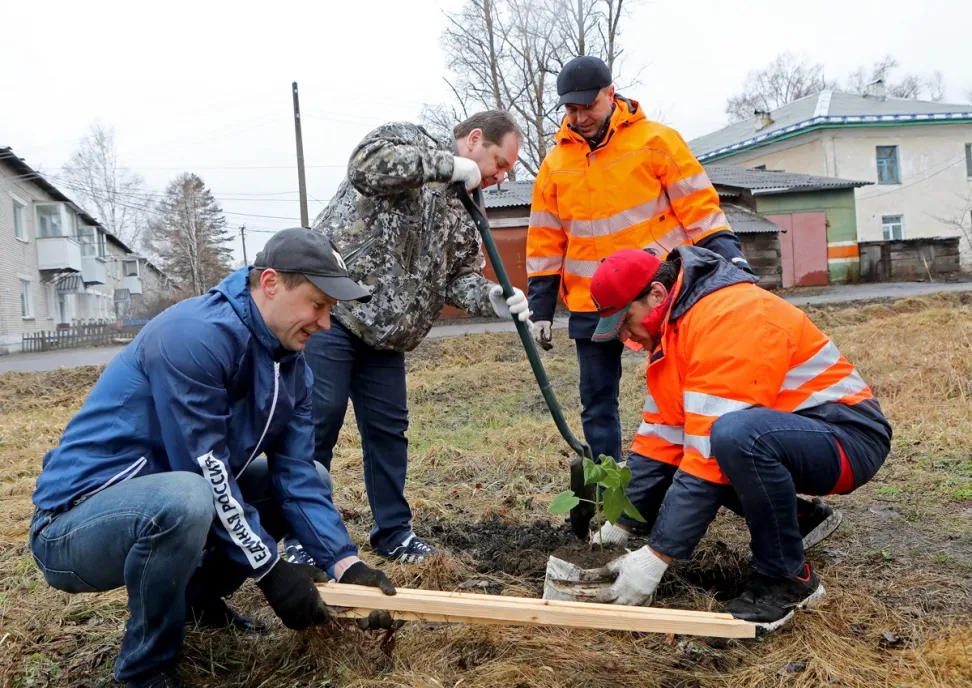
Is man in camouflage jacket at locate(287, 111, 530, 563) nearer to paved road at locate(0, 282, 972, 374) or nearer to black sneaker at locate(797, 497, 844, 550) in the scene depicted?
black sneaker at locate(797, 497, 844, 550)

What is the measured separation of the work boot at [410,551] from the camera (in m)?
3.33

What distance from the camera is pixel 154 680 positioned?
2.19 meters

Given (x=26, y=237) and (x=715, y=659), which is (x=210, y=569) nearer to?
(x=715, y=659)

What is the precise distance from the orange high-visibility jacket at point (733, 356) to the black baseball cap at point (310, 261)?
1.12 metres

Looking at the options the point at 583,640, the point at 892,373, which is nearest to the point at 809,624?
the point at 583,640

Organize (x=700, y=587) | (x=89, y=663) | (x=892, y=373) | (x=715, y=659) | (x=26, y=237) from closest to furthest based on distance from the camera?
1. (x=715, y=659)
2. (x=89, y=663)
3. (x=700, y=587)
4. (x=892, y=373)
5. (x=26, y=237)

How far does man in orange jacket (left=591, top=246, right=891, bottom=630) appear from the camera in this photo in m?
2.47

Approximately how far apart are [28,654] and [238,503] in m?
1.05

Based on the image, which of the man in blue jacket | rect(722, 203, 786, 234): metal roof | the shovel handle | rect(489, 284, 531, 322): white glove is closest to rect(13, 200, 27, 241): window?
rect(722, 203, 786, 234): metal roof

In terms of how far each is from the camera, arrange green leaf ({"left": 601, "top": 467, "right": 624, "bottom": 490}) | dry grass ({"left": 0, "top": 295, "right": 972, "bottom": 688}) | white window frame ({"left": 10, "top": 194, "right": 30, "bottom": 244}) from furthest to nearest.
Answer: white window frame ({"left": 10, "top": 194, "right": 30, "bottom": 244}) → green leaf ({"left": 601, "top": 467, "right": 624, "bottom": 490}) → dry grass ({"left": 0, "top": 295, "right": 972, "bottom": 688})

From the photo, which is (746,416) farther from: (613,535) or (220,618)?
(220,618)

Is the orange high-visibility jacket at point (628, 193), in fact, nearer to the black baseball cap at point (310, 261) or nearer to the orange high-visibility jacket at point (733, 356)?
the orange high-visibility jacket at point (733, 356)

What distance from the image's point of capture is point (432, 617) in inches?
92.4

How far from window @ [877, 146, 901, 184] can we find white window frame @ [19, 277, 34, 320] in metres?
33.9
